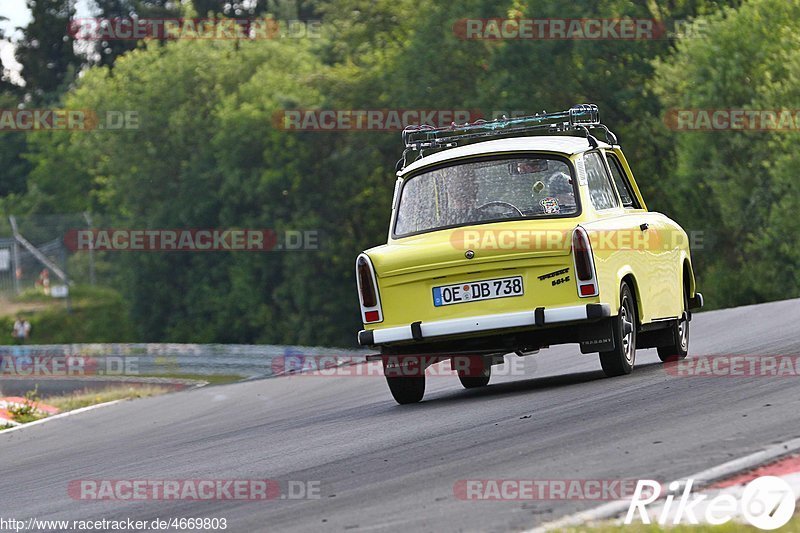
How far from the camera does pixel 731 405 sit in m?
9.68

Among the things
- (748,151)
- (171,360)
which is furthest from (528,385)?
(748,151)

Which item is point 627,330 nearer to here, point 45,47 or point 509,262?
point 509,262

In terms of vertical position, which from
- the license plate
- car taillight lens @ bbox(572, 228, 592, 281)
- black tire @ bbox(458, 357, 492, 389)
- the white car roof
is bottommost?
black tire @ bbox(458, 357, 492, 389)

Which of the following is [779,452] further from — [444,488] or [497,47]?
[497,47]

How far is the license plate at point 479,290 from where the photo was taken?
11.5m

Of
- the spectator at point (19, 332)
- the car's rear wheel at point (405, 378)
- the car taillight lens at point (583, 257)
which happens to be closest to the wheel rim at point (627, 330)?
the car taillight lens at point (583, 257)

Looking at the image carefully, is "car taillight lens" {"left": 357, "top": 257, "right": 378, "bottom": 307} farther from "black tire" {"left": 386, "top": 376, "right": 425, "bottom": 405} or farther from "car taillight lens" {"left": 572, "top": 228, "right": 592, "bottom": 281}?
"car taillight lens" {"left": 572, "top": 228, "right": 592, "bottom": 281}

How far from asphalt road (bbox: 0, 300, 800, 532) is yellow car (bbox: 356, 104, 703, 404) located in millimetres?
463

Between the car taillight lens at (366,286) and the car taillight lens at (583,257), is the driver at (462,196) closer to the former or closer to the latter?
the car taillight lens at (366,286)

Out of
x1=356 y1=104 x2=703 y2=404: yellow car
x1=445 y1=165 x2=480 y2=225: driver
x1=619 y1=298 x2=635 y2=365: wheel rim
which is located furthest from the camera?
x1=445 y1=165 x2=480 y2=225: driver

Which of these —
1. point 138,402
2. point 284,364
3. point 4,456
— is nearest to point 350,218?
point 284,364

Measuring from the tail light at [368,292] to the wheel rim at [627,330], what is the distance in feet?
6.21

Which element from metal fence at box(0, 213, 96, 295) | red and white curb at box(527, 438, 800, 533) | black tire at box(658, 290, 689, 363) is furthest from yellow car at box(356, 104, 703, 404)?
metal fence at box(0, 213, 96, 295)

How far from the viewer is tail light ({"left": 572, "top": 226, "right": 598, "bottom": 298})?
11281 millimetres
